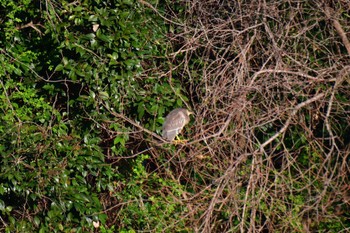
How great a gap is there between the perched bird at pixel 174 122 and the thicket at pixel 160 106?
10 cm

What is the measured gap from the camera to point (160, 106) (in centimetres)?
667

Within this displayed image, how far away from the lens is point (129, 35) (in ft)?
21.4

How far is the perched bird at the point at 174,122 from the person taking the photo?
21.3 feet

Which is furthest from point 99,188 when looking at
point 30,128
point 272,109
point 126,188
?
point 272,109

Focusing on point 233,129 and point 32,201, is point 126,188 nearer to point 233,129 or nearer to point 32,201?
point 32,201

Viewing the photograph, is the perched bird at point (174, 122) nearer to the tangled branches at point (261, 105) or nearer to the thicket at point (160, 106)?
the thicket at point (160, 106)

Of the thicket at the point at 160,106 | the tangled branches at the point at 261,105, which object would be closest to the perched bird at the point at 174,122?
the thicket at the point at 160,106

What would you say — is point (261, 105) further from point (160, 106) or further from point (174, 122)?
point (160, 106)

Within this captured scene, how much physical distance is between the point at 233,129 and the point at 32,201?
1.82 metres

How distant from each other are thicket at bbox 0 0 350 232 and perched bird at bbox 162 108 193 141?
0.10 meters

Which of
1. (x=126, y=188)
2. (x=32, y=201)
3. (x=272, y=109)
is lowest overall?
(x=126, y=188)

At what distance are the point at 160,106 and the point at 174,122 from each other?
0.81ft

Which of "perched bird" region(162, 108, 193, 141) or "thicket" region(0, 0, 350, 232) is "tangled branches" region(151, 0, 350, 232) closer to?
"thicket" region(0, 0, 350, 232)

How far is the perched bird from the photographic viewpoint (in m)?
6.50
